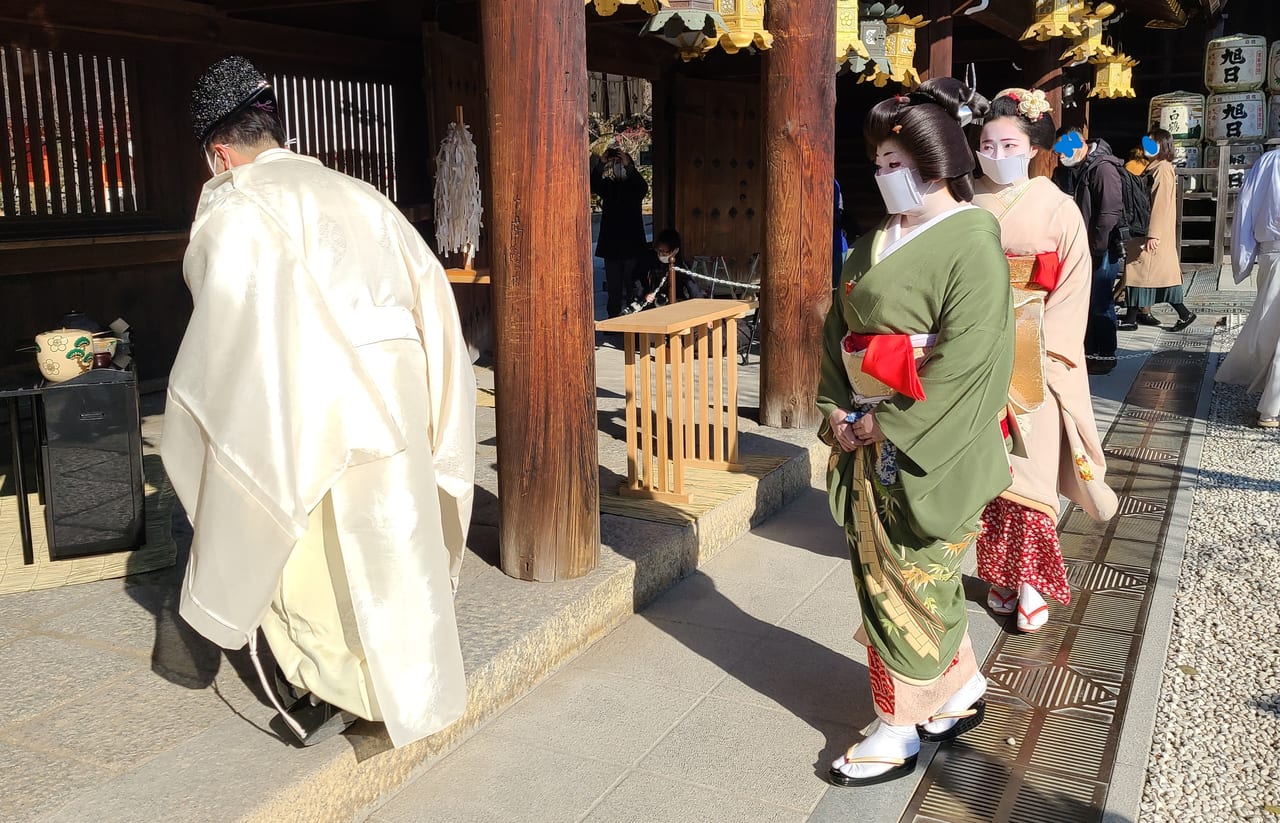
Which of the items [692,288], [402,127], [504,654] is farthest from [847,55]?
[504,654]

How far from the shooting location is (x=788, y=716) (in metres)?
3.43

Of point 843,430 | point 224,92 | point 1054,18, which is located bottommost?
point 843,430

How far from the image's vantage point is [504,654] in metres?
3.35

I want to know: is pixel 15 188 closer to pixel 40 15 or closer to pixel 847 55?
pixel 40 15

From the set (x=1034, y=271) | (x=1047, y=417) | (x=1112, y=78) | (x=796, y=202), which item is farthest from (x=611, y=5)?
(x=1112, y=78)

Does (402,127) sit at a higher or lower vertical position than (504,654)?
higher

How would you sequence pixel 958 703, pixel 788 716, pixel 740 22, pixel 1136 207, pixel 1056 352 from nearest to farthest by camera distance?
1. pixel 958 703
2. pixel 788 716
3. pixel 1056 352
4. pixel 740 22
5. pixel 1136 207

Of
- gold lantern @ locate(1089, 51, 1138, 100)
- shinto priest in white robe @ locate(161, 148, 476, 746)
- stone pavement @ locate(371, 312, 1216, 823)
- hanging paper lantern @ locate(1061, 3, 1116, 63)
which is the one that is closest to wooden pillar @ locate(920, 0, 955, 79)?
hanging paper lantern @ locate(1061, 3, 1116, 63)

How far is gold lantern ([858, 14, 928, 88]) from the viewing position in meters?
7.97

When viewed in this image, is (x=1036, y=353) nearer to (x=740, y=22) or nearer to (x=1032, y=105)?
(x=1032, y=105)

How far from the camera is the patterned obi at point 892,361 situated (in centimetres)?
287

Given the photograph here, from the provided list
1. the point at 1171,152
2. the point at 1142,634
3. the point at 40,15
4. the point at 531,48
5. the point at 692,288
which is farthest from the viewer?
the point at 1171,152

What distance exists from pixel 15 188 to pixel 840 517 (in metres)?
5.49

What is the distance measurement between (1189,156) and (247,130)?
14.5 metres
